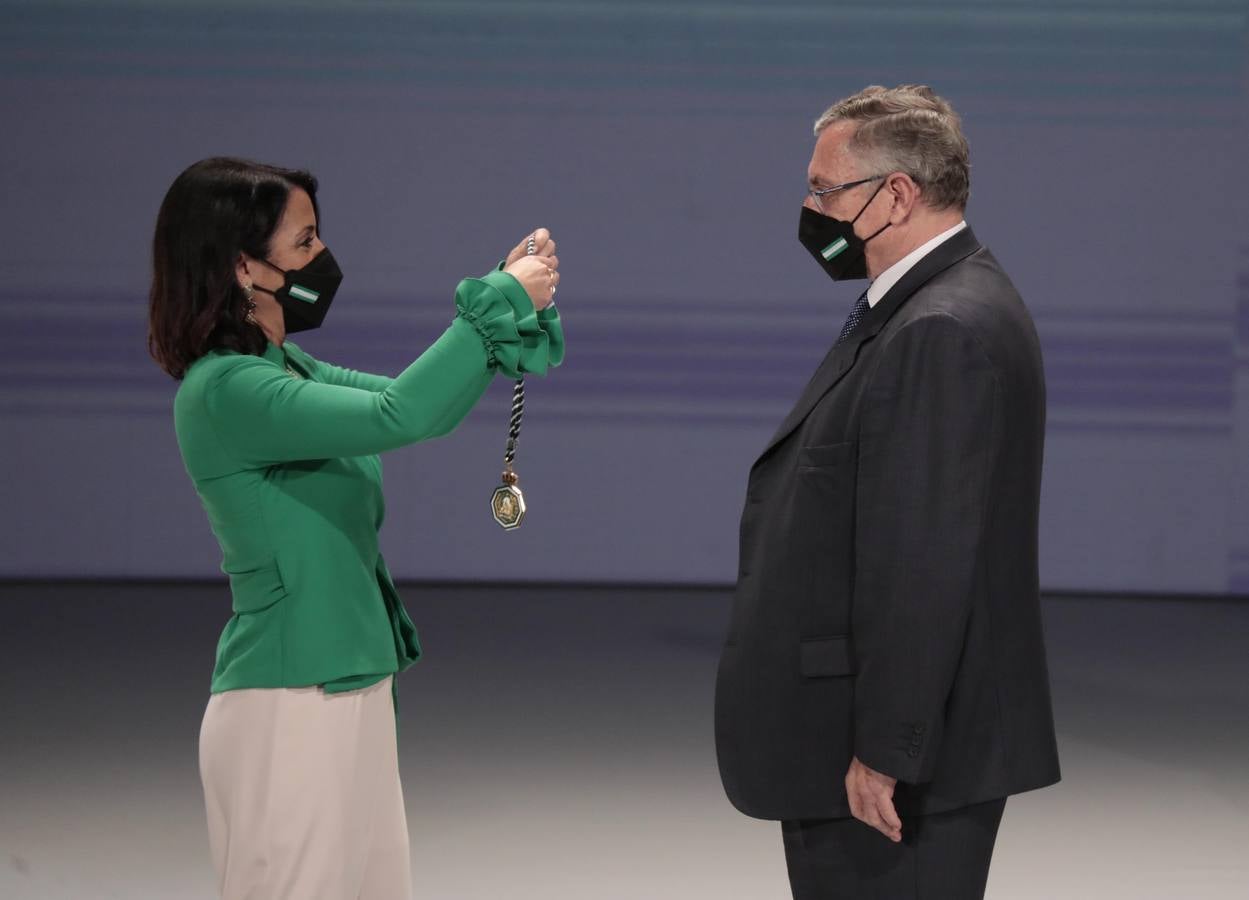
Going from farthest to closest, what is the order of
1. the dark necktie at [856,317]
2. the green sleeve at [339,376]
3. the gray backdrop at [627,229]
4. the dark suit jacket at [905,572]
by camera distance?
the gray backdrop at [627,229], the green sleeve at [339,376], the dark necktie at [856,317], the dark suit jacket at [905,572]

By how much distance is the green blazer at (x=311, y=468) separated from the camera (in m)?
1.73

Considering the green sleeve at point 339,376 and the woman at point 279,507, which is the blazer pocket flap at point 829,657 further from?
the green sleeve at point 339,376

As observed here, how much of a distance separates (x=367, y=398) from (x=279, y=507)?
0.62 ft

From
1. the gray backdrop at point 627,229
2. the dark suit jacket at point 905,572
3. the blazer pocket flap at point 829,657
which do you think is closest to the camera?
the dark suit jacket at point 905,572

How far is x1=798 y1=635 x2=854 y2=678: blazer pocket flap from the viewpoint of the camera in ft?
5.56

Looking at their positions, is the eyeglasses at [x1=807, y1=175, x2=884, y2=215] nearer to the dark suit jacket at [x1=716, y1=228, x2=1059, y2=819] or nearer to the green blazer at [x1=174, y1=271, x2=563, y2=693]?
the dark suit jacket at [x1=716, y1=228, x2=1059, y2=819]

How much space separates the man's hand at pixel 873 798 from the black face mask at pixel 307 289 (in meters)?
0.89

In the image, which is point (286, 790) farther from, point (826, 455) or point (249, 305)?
point (826, 455)

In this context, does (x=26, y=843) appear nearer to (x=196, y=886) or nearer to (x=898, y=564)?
(x=196, y=886)

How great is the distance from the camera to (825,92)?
645 cm

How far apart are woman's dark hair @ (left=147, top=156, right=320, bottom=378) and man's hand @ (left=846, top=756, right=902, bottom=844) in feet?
3.02

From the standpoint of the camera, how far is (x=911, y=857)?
171cm

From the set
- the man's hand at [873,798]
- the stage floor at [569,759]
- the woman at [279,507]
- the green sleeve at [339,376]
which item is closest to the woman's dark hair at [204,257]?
the woman at [279,507]

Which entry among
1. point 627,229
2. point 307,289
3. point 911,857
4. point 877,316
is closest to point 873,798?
point 911,857
